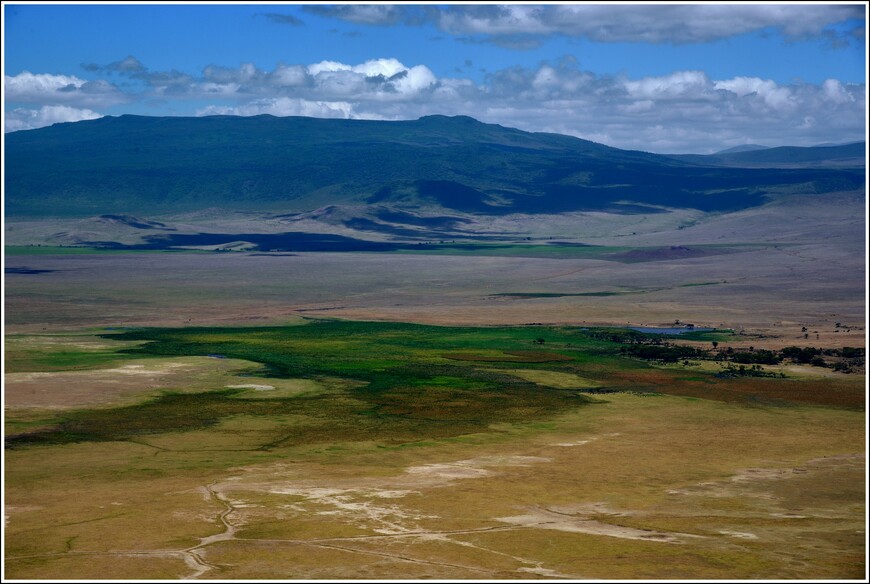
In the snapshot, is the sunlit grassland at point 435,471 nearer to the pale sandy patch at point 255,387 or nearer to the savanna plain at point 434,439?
the savanna plain at point 434,439

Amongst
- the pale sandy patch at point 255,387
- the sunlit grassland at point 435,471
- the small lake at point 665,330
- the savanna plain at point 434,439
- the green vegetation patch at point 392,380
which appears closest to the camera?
the sunlit grassland at point 435,471

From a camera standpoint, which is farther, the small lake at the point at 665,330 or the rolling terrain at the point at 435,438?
the small lake at the point at 665,330

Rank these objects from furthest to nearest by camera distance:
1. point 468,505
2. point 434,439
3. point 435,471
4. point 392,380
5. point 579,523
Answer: point 392,380 → point 434,439 → point 435,471 → point 468,505 → point 579,523

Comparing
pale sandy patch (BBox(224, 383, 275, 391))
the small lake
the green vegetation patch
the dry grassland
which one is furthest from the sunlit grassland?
the small lake

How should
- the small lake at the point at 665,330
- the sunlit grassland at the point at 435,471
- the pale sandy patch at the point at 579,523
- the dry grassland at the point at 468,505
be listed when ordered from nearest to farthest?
the dry grassland at the point at 468,505 < the sunlit grassland at the point at 435,471 < the pale sandy patch at the point at 579,523 < the small lake at the point at 665,330

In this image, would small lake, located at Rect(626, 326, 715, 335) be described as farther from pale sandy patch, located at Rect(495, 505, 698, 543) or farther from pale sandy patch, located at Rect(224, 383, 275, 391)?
pale sandy patch, located at Rect(495, 505, 698, 543)

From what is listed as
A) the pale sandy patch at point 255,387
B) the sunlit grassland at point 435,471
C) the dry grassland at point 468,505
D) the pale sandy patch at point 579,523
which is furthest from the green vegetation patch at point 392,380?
the pale sandy patch at point 579,523

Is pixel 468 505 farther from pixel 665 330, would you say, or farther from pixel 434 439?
pixel 665 330

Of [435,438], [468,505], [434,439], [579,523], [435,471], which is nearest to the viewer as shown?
[579,523]

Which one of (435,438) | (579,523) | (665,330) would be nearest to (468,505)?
(579,523)
